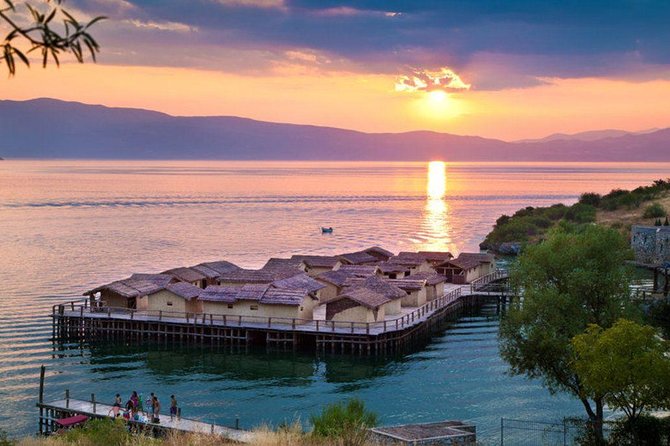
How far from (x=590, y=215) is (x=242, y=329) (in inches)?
3061

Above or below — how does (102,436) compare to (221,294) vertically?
above

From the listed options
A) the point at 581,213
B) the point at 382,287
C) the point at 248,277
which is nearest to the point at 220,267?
the point at 248,277

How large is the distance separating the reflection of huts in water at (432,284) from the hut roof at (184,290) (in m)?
18.4

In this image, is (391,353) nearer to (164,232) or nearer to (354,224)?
(164,232)

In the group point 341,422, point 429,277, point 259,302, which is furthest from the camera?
point 429,277

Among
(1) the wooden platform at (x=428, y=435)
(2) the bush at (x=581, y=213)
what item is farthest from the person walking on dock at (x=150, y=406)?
(2) the bush at (x=581, y=213)

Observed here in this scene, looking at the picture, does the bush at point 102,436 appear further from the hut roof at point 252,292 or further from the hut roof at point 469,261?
the hut roof at point 469,261

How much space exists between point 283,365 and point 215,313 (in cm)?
848

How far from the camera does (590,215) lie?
390 ft

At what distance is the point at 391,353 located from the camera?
5328 cm

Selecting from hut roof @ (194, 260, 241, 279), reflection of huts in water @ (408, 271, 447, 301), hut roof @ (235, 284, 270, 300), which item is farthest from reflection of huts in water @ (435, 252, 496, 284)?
hut roof @ (235, 284, 270, 300)

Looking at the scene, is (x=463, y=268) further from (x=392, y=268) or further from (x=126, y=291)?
(x=126, y=291)

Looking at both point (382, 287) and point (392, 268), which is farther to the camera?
point (392, 268)

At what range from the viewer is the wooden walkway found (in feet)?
111
